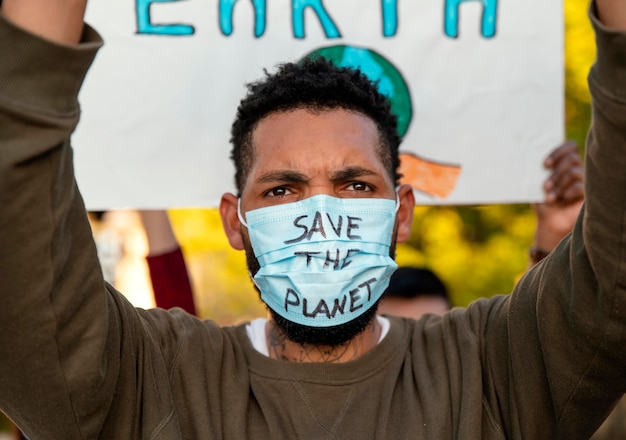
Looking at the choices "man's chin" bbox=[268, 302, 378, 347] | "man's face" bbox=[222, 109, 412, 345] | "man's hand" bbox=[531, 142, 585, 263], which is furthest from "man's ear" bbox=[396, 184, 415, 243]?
"man's hand" bbox=[531, 142, 585, 263]

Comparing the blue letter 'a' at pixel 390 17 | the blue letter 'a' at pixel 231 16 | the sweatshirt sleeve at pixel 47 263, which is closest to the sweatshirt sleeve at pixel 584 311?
the sweatshirt sleeve at pixel 47 263

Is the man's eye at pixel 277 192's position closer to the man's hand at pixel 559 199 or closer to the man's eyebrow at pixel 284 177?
the man's eyebrow at pixel 284 177

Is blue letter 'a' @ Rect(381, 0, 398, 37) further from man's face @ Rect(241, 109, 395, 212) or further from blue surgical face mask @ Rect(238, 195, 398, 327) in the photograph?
blue surgical face mask @ Rect(238, 195, 398, 327)

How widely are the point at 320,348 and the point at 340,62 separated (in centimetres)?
116

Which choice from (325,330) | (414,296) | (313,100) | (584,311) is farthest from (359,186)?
(414,296)

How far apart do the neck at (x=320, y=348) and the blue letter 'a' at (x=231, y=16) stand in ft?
3.72

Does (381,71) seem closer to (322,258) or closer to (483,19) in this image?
(483,19)

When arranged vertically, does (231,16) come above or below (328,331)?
above

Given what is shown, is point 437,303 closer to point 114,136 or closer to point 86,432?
point 114,136

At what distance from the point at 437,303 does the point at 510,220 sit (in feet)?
20.9

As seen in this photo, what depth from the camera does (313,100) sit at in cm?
297

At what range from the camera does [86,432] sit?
2.34m

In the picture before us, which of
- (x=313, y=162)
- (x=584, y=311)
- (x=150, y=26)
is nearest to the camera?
(x=584, y=311)

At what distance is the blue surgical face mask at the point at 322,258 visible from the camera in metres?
2.64
